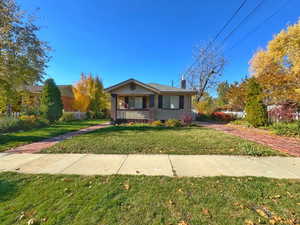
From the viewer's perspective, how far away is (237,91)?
47.4 feet

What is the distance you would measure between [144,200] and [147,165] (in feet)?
5.05

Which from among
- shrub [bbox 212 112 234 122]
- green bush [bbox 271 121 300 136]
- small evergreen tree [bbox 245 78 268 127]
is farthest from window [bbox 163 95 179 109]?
green bush [bbox 271 121 300 136]

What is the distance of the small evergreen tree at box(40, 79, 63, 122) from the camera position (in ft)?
47.3

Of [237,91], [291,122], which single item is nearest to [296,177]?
[291,122]

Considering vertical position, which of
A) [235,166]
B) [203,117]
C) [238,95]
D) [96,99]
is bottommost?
[235,166]

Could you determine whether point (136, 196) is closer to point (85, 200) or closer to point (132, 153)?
point (85, 200)

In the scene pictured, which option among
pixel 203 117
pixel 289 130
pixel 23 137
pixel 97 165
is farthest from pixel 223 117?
pixel 23 137

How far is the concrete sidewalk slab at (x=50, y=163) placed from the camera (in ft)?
11.6

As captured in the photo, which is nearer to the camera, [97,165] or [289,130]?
[97,165]

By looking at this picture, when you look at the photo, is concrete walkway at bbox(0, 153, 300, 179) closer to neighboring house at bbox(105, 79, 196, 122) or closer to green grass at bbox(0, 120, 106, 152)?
green grass at bbox(0, 120, 106, 152)

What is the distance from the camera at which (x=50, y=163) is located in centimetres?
402

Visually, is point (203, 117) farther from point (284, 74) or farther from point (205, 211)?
point (205, 211)

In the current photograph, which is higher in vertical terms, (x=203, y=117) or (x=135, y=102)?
(x=135, y=102)

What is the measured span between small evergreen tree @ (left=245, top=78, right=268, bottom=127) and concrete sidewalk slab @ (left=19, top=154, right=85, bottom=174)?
1201cm
